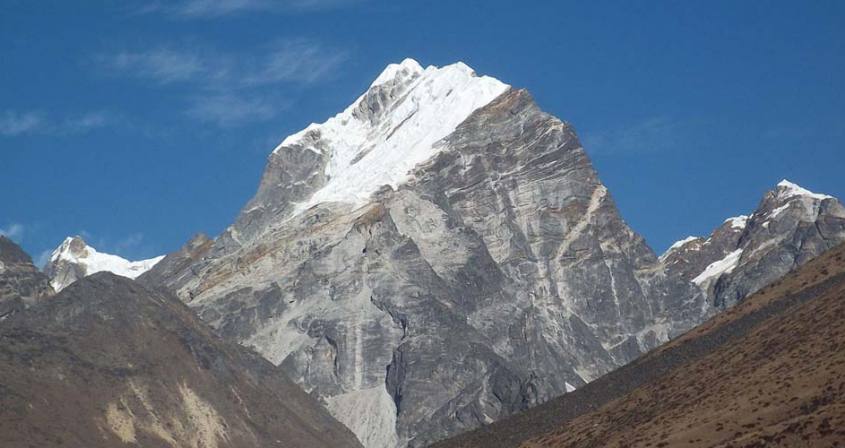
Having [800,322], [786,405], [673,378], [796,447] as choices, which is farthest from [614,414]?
[796,447]

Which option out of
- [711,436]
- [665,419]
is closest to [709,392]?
[665,419]

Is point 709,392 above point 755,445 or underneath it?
above

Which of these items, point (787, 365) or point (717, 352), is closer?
point (787, 365)

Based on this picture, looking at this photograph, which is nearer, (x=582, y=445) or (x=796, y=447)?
(x=796, y=447)

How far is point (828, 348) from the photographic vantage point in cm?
16850

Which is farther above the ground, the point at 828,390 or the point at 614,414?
the point at 614,414

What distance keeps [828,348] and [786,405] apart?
12.9 metres

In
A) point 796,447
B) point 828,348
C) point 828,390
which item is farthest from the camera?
point 828,348

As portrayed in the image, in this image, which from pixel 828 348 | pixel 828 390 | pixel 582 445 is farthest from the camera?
pixel 582 445

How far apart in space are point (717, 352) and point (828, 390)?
39.0 metres

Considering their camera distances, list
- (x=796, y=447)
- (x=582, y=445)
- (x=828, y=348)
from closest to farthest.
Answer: (x=796, y=447)
(x=828, y=348)
(x=582, y=445)

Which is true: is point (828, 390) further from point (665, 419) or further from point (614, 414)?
→ point (614, 414)

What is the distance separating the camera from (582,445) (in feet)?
596

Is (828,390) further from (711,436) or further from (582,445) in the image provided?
(582,445)
